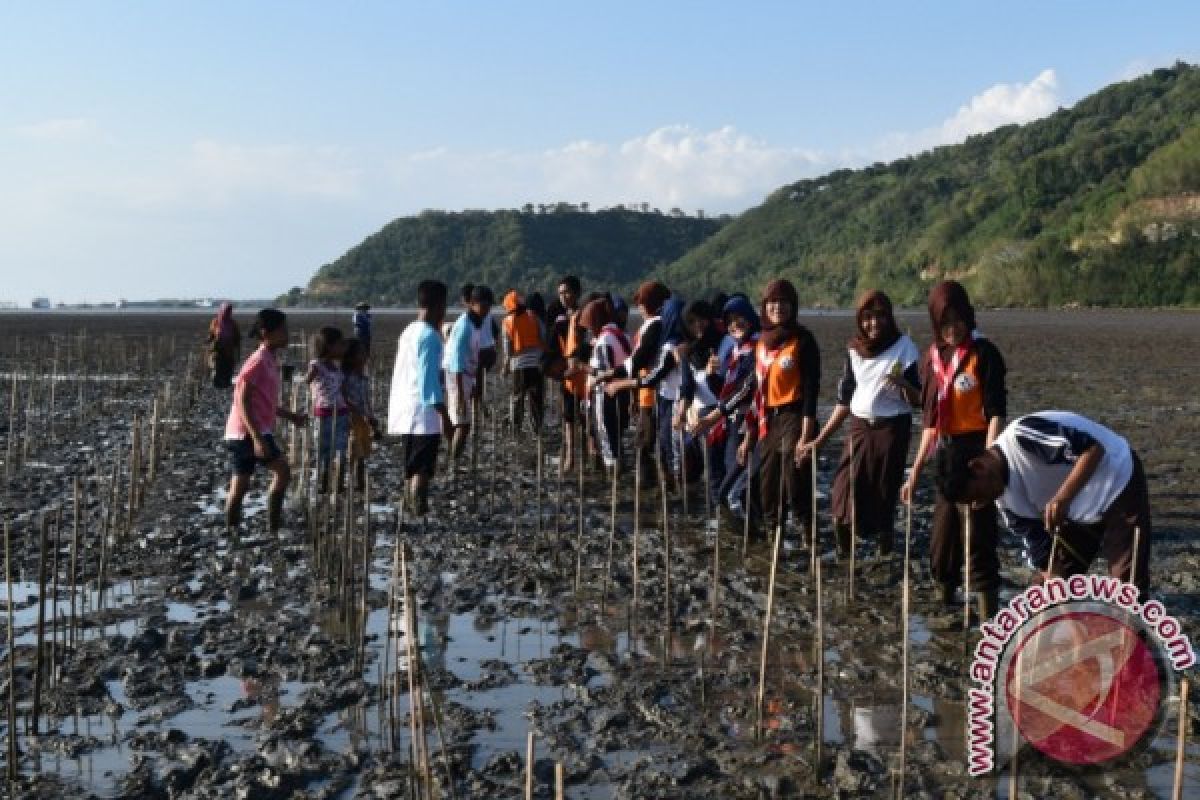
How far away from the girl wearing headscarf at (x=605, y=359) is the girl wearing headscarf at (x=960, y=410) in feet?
14.9

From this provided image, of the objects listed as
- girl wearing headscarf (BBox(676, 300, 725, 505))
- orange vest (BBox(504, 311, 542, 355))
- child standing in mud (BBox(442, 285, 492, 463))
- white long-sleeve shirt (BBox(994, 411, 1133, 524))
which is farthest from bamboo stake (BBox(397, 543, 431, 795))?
orange vest (BBox(504, 311, 542, 355))

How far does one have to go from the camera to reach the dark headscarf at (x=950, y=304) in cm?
664

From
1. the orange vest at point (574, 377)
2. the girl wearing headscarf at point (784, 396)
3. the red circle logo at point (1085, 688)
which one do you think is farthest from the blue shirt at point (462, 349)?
the red circle logo at point (1085, 688)

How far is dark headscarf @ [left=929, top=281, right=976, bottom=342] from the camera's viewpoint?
6.64m

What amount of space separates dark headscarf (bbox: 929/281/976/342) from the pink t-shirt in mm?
5070

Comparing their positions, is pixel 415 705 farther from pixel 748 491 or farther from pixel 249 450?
pixel 249 450

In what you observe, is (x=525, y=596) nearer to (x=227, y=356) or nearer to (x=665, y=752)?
(x=665, y=752)

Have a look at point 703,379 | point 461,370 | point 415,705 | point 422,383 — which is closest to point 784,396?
point 703,379

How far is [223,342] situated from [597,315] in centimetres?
902

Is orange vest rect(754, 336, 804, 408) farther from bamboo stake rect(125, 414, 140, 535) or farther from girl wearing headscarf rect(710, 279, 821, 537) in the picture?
bamboo stake rect(125, 414, 140, 535)

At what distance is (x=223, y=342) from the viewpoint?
18.6 meters

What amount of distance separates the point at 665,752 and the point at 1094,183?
10689cm

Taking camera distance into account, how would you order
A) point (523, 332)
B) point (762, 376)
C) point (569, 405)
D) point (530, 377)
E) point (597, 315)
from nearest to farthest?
point (762, 376) < point (597, 315) < point (569, 405) < point (523, 332) < point (530, 377)

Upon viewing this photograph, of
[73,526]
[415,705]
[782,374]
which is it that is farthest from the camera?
[782,374]
